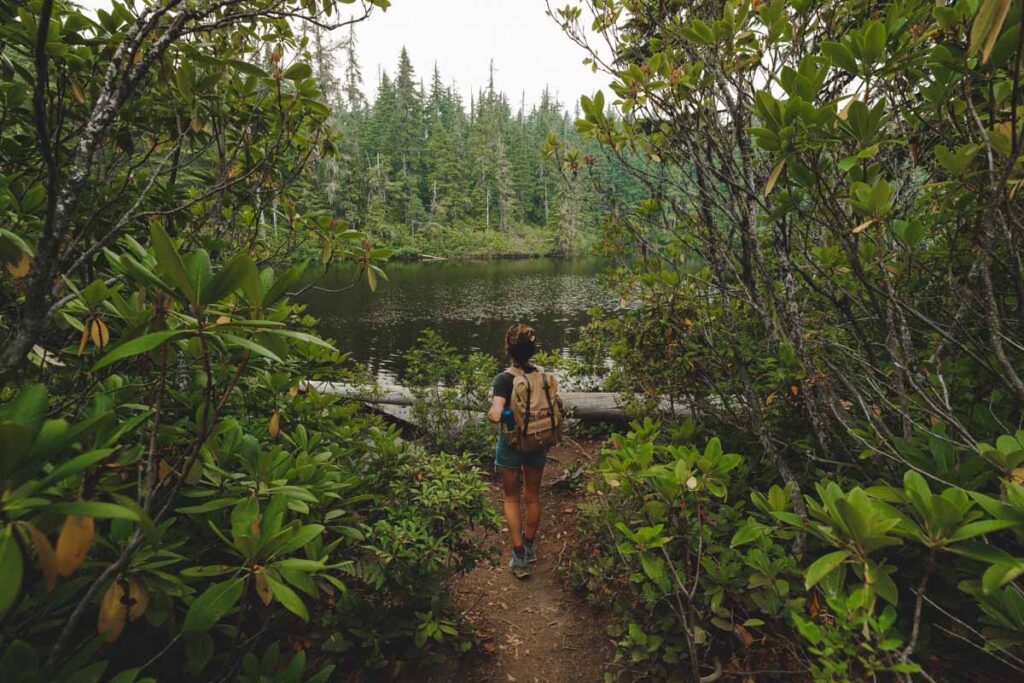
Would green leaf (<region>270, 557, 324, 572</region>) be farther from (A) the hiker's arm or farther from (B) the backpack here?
(B) the backpack

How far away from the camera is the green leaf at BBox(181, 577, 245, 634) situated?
3.84 ft

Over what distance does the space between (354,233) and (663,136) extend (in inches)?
80.2

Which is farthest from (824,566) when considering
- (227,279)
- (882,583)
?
(227,279)

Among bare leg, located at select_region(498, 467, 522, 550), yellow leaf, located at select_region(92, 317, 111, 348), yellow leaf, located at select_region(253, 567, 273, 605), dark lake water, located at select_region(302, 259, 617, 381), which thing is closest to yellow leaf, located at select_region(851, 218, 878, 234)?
yellow leaf, located at select_region(253, 567, 273, 605)

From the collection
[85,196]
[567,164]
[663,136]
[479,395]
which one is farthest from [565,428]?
[85,196]

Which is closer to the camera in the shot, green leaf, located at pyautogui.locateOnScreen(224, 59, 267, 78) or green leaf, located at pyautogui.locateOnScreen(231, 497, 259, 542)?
green leaf, located at pyautogui.locateOnScreen(231, 497, 259, 542)

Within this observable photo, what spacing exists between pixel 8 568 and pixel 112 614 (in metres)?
0.57

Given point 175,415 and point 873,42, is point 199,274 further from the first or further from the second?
point 873,42

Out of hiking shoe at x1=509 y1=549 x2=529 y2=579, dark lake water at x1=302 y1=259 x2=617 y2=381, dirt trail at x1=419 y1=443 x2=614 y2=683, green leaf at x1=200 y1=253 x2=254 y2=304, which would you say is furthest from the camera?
dark lake water at x1=302 y1=259 x2=617 y2=381

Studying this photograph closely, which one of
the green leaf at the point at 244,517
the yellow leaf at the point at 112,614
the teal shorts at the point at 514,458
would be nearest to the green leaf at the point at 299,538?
the green leaf at the point at 244,517

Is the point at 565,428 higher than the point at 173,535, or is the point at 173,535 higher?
the point at 173,535

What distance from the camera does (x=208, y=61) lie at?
1735 mm

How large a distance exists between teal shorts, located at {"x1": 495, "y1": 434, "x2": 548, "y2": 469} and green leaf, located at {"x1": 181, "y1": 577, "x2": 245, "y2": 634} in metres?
2.25

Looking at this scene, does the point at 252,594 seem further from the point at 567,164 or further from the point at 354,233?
the point at 567,164
